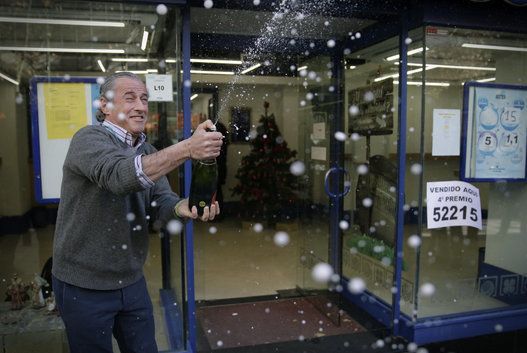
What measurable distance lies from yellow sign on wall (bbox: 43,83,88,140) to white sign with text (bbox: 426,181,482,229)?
2902mm

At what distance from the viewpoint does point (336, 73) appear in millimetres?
4758

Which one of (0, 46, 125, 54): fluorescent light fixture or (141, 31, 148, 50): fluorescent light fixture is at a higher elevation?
(141, 31, 148, 50): fluorescent light fixture

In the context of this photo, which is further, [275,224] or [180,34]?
[275,224]

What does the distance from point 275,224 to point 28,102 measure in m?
5.62

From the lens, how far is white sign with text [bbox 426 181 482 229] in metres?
3.93

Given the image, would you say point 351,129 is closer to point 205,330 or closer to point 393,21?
point 393,21

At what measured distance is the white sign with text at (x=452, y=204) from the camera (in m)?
3.93

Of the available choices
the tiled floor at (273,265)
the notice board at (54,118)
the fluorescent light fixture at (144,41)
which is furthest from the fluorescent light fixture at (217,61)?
the tiled floor at (273,265)

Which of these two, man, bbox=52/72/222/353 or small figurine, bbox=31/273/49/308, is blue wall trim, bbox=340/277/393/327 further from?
small figurine, bbox=31/273/49/308

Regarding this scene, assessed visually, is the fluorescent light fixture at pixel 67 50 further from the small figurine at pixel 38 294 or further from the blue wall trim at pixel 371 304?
the blue wall trim at pixel 371 304

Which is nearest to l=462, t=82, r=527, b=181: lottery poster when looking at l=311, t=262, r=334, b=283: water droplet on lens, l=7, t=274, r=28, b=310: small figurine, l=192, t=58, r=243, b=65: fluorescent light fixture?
l=311, t=262, r=334, b=283: water droplet on lens

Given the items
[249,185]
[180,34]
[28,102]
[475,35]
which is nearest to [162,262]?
[28,102]

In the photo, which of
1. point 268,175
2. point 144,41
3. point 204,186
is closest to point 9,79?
point 144,41

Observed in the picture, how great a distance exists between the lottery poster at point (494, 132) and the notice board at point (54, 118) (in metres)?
3.17
